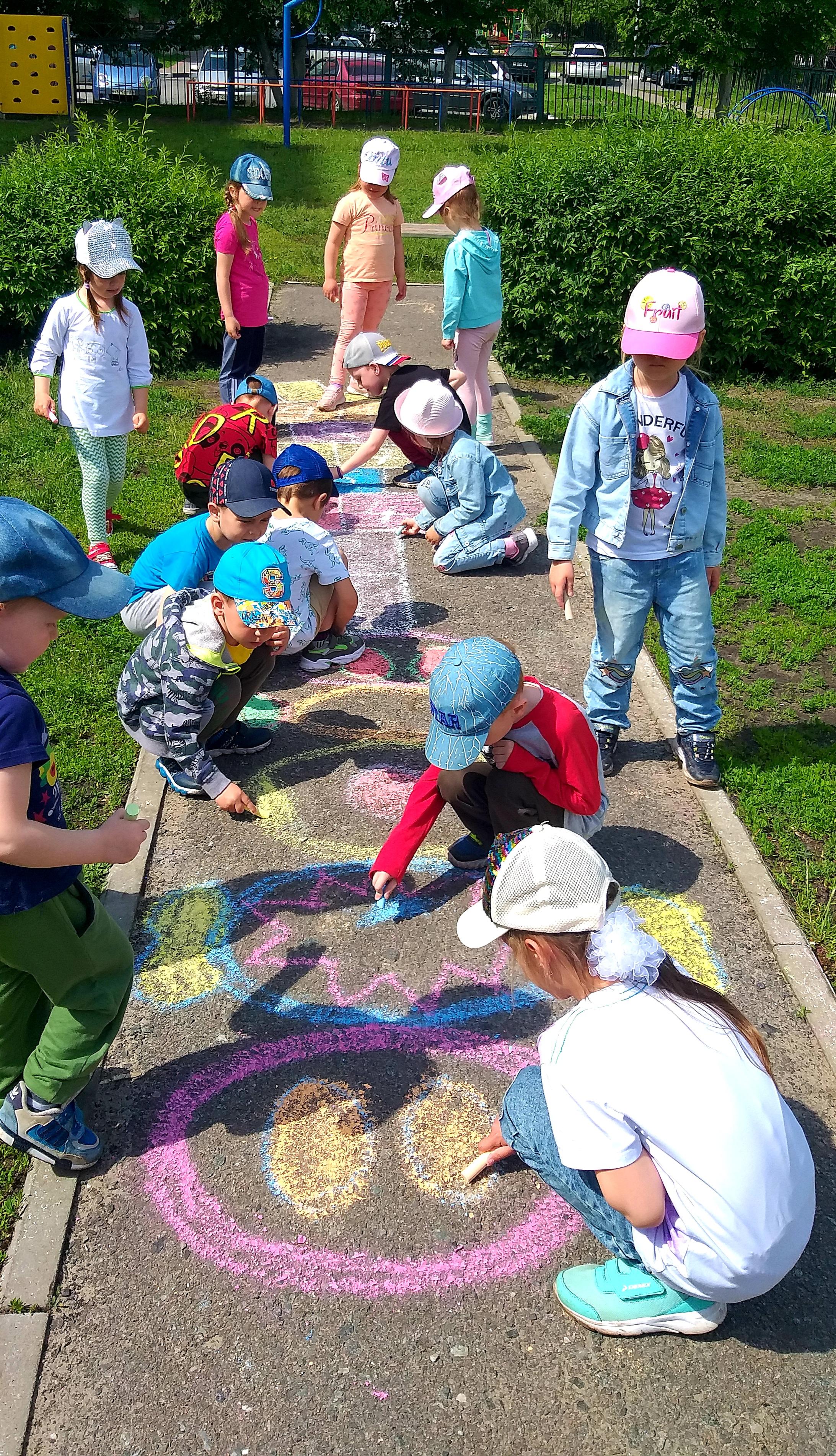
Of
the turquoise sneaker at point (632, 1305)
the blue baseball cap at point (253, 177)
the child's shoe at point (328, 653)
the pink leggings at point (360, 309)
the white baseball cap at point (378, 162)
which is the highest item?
the white baseball cap at point (378, 162)

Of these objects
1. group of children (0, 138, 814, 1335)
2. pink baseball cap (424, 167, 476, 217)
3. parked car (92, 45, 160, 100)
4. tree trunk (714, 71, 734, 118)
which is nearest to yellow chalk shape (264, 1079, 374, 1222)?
group of children (0, 138, 814, 1335)

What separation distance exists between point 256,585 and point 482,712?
3.19ft

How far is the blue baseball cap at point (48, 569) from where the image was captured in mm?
2291

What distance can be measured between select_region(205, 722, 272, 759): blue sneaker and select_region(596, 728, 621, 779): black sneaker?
142 centimetres

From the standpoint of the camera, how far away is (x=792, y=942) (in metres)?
3.67

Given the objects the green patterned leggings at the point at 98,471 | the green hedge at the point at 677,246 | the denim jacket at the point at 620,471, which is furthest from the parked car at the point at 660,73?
the denim jacket at the point at 620,471

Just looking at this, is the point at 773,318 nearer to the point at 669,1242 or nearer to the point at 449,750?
the point at 449,750

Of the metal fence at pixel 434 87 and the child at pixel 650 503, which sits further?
the metal fence at pixel 434 87

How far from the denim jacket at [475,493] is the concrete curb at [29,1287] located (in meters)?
4.21

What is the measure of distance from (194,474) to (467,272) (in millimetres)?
2511

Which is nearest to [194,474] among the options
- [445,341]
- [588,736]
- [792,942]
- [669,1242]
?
[445,341]

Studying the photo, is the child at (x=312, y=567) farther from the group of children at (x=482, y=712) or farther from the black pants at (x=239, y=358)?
the black pants at (x=239, y=358)

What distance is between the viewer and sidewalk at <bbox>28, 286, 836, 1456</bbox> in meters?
2.39

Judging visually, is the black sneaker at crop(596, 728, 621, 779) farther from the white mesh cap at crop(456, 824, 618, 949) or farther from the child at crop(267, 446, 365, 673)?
the white mesh cap at crop(456, 824, 618, 949)
